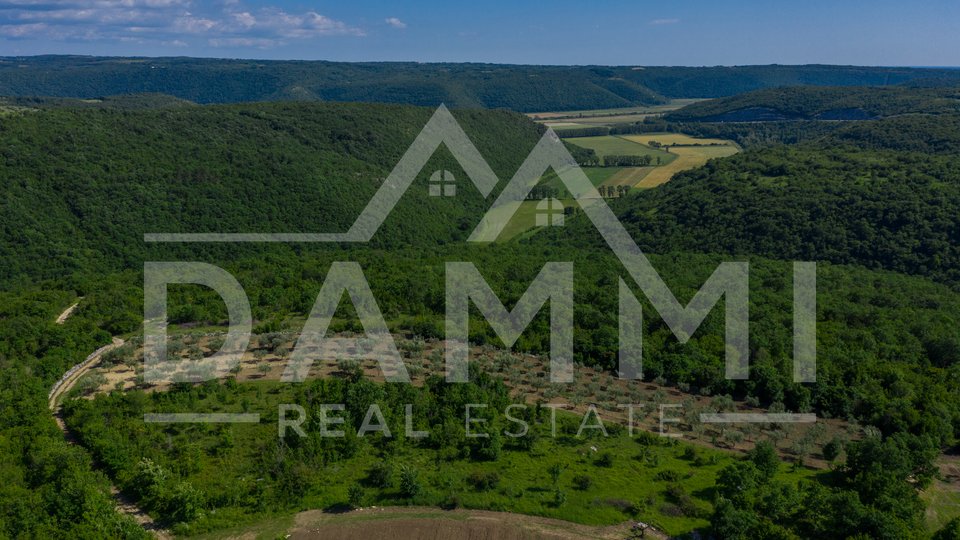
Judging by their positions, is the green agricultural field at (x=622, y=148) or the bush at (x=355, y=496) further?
the green agricultural field at (x=622, y=148)

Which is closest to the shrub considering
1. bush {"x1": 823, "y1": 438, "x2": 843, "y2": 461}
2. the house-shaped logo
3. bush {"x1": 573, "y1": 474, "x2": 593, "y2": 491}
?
bush {"x1": 573, "y1": 474, "x2": 593, "y2": 491}

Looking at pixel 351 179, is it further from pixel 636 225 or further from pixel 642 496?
pixel 642 496

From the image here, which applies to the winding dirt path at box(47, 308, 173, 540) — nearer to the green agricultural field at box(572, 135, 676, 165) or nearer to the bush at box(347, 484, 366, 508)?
the bush at box(347, 484, 366, 508)

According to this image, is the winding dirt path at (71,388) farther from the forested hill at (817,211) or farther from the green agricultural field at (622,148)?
the green agricultural field at (622,148)

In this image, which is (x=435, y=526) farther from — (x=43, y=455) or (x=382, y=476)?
(x=43, y=455)

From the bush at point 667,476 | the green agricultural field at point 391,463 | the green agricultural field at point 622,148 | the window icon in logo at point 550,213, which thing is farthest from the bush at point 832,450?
the green agricultural field at point 622,148

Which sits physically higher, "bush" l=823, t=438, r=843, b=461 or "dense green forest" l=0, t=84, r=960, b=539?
"dense green forest" l=0, t=84, r=960, b=539

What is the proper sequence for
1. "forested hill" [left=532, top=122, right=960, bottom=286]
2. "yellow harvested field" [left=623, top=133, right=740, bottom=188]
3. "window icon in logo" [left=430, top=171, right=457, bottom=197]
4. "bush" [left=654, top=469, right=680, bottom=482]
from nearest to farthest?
"bush" [left=654, top=469, right=680, bottom=482]
"forested hill" [left=532, top=122, right=960, bottom=286]
"window icon in logo" [left=430, top=171, right=457, bottom=197]
"yellow harvested field" [left=623, top=133, right=740, bottom=188]
